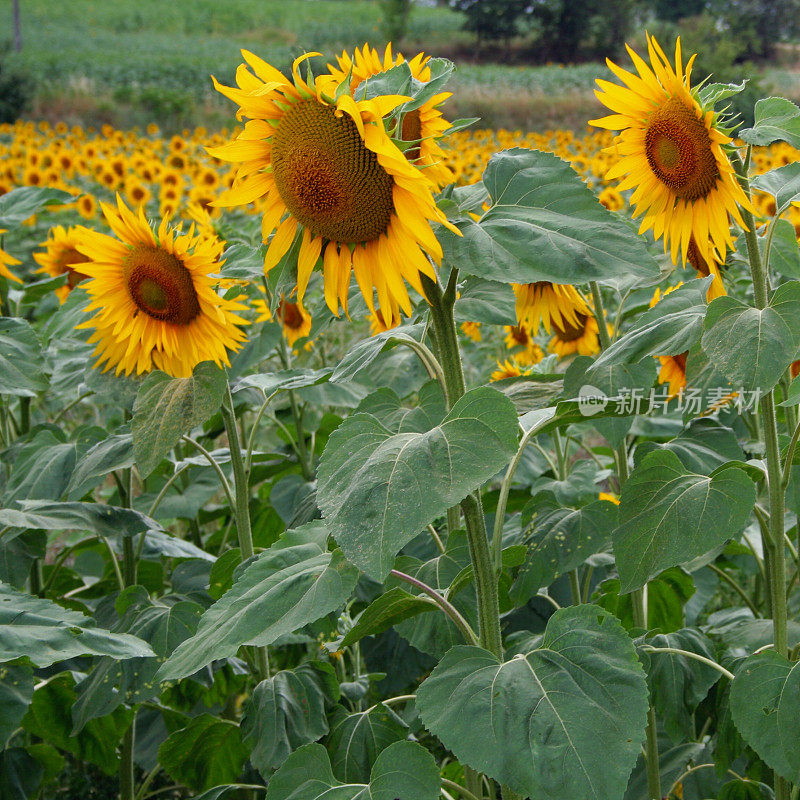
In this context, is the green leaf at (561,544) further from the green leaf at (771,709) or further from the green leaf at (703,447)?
the green leaf at (771,709)

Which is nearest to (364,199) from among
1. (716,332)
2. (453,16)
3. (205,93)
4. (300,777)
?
(716,332)

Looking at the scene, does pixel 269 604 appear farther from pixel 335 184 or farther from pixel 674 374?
pixel 674 374

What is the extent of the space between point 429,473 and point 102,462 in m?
0.90

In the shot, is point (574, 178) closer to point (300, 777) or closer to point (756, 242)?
point (756, 242)

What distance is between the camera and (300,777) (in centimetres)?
128

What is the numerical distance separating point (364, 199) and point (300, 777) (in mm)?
759

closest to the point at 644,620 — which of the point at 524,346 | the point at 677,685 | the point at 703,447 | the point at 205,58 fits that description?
the point at 677,685

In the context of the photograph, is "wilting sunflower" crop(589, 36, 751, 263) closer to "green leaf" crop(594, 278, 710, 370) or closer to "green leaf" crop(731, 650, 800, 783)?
"green leaf" crop(594, 278, 710, 370)

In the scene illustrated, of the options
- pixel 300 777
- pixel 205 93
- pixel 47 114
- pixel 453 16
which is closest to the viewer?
pixel 300 777

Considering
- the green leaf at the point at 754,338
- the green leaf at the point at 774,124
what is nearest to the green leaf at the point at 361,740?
the green leaf at the point at 754,338

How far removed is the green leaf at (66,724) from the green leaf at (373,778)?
676mm

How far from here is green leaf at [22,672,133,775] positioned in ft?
5.98

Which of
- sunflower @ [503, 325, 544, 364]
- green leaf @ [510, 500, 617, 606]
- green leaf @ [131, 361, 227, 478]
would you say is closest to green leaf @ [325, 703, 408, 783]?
green leaf @ [510, 500, 617, 606]

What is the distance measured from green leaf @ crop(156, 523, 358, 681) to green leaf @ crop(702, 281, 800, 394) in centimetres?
53
